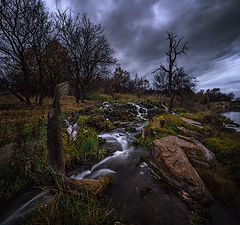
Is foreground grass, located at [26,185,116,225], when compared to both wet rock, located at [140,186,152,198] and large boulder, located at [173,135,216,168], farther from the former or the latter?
large boulder, located at [173,135,216,168]

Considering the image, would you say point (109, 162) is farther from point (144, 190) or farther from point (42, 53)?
point (42, 53)

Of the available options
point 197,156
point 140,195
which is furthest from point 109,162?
point 197,156

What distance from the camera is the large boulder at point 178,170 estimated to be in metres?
2.20

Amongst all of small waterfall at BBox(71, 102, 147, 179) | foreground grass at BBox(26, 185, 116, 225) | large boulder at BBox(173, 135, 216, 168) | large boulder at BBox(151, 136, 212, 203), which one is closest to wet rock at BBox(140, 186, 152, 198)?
large boulder at BBox(151, 136, 212, 203)

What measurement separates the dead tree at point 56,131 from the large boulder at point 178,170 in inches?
104

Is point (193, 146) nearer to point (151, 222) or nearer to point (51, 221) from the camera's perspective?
point (151, 222)

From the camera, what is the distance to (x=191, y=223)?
A: 175cm

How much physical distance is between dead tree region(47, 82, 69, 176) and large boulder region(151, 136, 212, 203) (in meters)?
2.64

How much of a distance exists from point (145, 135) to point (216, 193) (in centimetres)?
337

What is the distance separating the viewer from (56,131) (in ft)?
5.82

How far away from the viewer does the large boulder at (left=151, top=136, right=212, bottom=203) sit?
→ 220cm

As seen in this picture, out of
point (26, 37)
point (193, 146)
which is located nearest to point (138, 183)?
point (193, 146)

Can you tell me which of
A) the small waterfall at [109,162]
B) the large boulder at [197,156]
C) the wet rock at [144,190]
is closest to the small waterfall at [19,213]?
the small waterfall at [109,162]

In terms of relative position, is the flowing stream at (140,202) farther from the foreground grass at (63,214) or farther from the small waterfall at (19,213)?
the foreground grass at (63,214)
